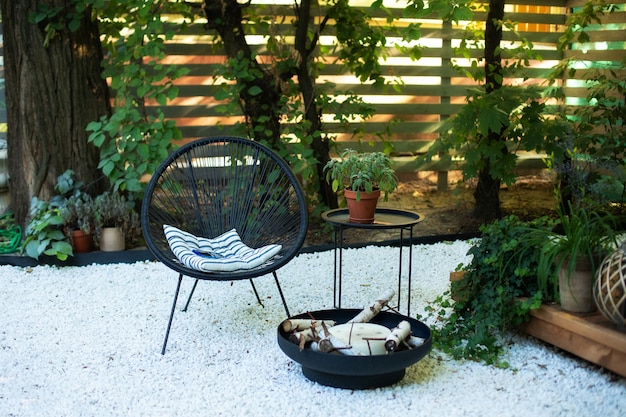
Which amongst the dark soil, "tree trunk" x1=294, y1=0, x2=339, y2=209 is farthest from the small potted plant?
"tree trunk" x1=294, y1=0, x2=339, y2=209

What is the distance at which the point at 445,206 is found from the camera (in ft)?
18.4

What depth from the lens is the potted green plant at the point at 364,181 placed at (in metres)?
3.11

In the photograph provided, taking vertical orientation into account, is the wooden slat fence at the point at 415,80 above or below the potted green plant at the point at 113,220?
above

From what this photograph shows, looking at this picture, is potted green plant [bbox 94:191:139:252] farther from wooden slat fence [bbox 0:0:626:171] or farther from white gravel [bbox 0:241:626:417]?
wooden slat fence [bbox 0:0:626:171]

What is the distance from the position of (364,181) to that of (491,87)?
2.18m

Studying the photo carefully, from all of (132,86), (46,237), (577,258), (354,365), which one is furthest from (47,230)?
(577,258)

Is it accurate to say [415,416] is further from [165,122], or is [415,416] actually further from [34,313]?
[165,122]

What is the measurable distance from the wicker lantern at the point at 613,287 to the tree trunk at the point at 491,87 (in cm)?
227

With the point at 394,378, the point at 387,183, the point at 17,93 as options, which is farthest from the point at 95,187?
the point at 394,378

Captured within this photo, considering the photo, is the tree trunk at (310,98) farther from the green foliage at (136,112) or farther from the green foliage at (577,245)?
the green foliage at (577,245)

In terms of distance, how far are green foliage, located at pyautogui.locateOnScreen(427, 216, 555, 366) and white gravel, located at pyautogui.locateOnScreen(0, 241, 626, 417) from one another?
0.09 metres

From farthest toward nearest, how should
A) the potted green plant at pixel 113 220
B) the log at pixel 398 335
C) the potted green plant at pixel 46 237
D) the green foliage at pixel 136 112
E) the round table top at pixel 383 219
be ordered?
the potted green plant at pixel 113 220 → the green foliage at pixel 136 112 → the potted green plant at pixel 46 237 → the round table top at pixel 383 219 → the log at pixel 398 335

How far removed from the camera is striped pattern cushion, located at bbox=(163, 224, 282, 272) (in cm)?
289

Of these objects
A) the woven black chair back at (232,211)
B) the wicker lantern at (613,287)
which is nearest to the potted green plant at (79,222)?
the woven black chair back at (232,211)
